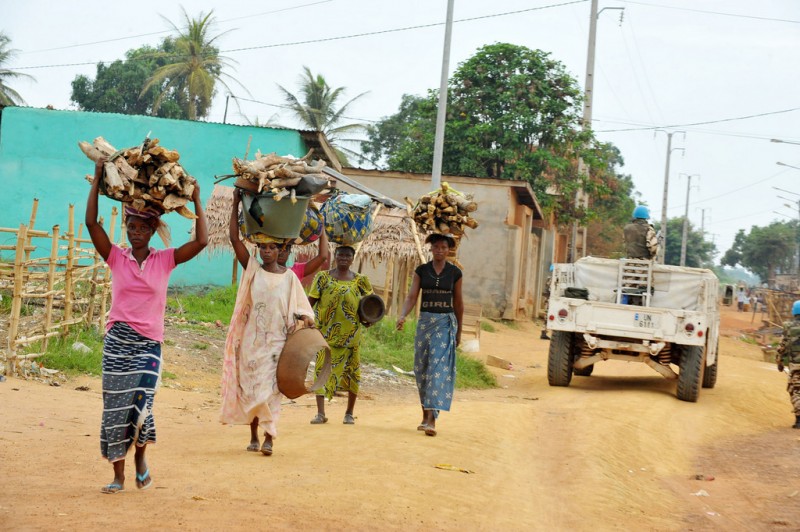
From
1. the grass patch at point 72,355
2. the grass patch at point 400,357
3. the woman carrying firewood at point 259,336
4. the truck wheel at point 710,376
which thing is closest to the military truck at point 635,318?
the truck wheel at point 710,376

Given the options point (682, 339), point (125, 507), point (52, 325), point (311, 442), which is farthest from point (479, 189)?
point (125, 507)

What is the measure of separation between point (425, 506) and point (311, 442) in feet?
6.36

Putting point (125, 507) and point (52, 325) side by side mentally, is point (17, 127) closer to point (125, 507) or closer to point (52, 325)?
point (52, 325)

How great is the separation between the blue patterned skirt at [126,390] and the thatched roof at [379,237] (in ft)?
41.1

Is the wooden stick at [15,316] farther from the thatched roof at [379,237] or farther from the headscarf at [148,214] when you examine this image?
the thatched roof at [379,237]

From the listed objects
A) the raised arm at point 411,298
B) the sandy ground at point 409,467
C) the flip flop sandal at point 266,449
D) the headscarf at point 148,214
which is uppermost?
the headscarf at point 148,214

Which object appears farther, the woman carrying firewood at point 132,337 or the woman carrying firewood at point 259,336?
the woman carrying firewood at point 259,336

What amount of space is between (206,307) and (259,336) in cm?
1164

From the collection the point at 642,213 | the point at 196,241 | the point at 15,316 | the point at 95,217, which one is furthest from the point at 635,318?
the point at 95,217

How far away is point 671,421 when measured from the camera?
37.3 feet

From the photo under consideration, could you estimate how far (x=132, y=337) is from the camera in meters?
5.19

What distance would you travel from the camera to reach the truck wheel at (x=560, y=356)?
13891 mm

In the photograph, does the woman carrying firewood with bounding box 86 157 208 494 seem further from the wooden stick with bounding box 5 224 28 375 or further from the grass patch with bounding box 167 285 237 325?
the grass patch with bounding box 167 285 237 325

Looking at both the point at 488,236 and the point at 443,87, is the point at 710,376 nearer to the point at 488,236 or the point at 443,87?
the point at 443,87
